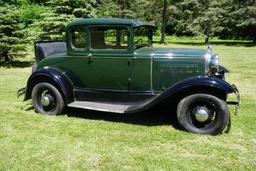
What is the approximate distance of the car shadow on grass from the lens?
540 centimetres

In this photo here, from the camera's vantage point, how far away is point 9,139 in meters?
4.55

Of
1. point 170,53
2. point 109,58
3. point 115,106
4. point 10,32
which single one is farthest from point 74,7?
point 170,53

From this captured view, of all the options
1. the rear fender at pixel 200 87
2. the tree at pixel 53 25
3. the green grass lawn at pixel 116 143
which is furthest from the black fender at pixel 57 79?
the tree at pixel 53 25

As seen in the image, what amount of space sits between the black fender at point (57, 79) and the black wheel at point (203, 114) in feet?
7.20

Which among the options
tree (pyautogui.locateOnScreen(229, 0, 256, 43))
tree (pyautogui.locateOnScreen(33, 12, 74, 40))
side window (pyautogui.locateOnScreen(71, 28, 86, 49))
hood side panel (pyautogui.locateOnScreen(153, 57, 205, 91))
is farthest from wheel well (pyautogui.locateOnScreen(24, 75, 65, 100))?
tree (pyautogui.locateOnScreen(229, 0, 256, 43))

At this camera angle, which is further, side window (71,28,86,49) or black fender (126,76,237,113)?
side window (71,28,86,49)

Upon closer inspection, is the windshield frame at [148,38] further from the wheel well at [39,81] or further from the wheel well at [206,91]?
the wheel well at [39,81]

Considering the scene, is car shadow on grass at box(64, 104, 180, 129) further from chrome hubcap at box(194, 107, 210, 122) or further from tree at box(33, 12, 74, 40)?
tree at box(33, 12, 74, 40)

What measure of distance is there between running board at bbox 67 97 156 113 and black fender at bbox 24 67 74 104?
0.20m

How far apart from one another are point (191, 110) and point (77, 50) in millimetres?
2422

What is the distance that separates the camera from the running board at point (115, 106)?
4949 mm

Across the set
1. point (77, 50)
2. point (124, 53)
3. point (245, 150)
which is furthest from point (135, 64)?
Answer: point (245, 150)

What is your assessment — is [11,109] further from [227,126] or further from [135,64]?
[227,126]

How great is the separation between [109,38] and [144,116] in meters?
1.70
